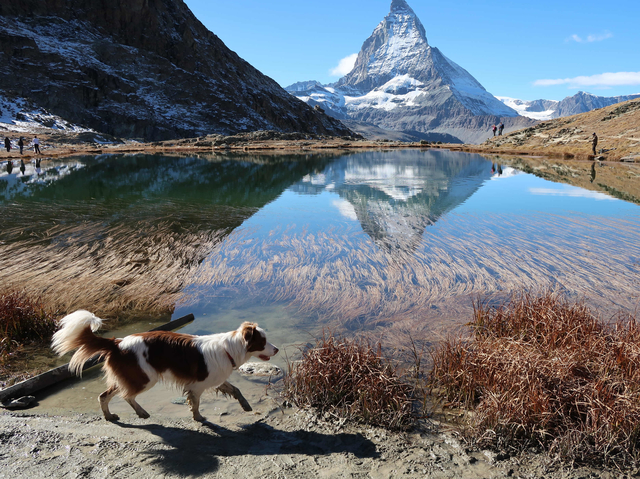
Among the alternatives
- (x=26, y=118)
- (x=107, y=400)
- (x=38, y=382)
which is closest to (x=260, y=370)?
(x=107, y=400)

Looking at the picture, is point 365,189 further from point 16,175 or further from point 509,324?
point 16,175

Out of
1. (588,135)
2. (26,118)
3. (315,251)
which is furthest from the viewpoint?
(26,118)

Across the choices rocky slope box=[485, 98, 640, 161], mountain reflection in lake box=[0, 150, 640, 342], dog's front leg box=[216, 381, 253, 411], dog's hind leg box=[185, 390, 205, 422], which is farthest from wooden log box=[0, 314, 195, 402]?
rocky slope box=[485, 98, 640, 161]

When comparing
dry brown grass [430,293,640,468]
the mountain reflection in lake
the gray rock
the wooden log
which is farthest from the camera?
the mountain reflection in lake

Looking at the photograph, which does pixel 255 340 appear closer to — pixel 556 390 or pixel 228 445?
pixel 228 445

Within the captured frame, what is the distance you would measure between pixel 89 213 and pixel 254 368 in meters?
15.5

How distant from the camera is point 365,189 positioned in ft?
88.3

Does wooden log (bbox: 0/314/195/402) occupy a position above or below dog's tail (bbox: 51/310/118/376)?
below

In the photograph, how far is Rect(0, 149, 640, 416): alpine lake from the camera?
8.12 metres

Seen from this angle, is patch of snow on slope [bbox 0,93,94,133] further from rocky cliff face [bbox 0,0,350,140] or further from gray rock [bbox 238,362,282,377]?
gray rock [bbox 238,362,282,377]

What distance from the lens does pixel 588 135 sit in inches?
2185

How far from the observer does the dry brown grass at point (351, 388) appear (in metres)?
4.91

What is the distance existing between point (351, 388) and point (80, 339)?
3.35 metres

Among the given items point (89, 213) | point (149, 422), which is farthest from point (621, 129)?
point (149, 422)
